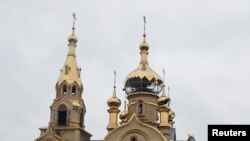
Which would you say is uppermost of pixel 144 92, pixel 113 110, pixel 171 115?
pixel 144 92

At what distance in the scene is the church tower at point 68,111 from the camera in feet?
142

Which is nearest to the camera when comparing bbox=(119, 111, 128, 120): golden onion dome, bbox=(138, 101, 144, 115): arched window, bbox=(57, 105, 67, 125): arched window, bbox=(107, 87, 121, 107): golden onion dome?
bbox=(107, 87, 121, 107): golden onion dome

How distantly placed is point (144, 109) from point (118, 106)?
2.32m

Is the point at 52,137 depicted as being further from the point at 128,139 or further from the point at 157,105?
the point at 157,105

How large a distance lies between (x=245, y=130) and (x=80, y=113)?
28495mm

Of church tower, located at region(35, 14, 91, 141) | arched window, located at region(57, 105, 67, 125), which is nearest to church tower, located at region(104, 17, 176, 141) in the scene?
church tower, located at region(35, 14, 91, 141)

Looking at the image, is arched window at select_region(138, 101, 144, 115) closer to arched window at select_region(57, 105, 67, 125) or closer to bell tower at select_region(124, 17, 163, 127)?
bell tower at select_region(124, 17, 163, 127)

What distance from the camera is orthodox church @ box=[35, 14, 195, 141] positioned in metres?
40.9

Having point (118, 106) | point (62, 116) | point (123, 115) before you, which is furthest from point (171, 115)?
point (62, 116)

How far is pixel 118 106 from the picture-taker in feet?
143

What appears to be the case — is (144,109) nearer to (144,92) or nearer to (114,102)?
(144,92)

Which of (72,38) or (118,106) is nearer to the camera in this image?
(118,106)

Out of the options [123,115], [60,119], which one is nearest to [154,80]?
[123,115]

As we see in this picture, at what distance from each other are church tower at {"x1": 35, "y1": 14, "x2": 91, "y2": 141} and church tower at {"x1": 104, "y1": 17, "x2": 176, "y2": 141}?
3.62 metres
